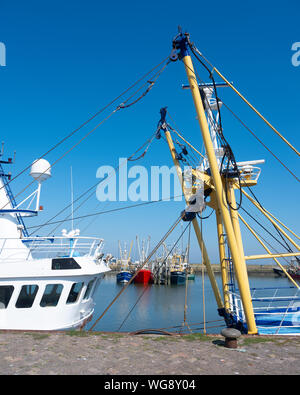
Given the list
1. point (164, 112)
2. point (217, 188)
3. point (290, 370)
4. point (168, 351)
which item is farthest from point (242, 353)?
point (164, 112)

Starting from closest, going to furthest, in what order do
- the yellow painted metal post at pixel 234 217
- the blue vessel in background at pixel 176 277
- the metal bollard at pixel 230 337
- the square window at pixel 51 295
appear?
the metal bollard at pixel 230 337
the yellow painted metal post at pixel 234 217
the square window at pixel 51 295
the blue vessel in background at pixel 176 277

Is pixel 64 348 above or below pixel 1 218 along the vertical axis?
below

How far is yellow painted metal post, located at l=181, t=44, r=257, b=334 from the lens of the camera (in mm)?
10680

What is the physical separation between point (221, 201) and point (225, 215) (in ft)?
1.84

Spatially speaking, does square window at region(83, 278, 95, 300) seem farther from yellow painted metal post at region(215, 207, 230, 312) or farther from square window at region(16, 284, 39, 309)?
yellow painted metal post at region(215, 207, 230, 312)

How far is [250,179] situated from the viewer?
44.9ft

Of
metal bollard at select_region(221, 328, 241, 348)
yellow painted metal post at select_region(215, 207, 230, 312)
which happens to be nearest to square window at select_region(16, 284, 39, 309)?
metal bollard at select_region(221, 328, 241, 348)

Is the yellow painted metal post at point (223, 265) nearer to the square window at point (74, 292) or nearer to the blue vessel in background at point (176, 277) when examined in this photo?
the square window at point (74, 292)

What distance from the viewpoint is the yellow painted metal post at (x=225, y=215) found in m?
10.7

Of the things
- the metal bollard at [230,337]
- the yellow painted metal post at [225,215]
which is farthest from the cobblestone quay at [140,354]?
the yellow painted metal post at [225,215]

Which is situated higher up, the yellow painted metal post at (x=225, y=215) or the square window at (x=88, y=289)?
the yellow painted metal post at (x=225, y=215)

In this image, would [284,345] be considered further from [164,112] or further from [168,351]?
[164,112]

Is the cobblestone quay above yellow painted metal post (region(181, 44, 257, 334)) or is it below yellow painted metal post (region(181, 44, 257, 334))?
below
